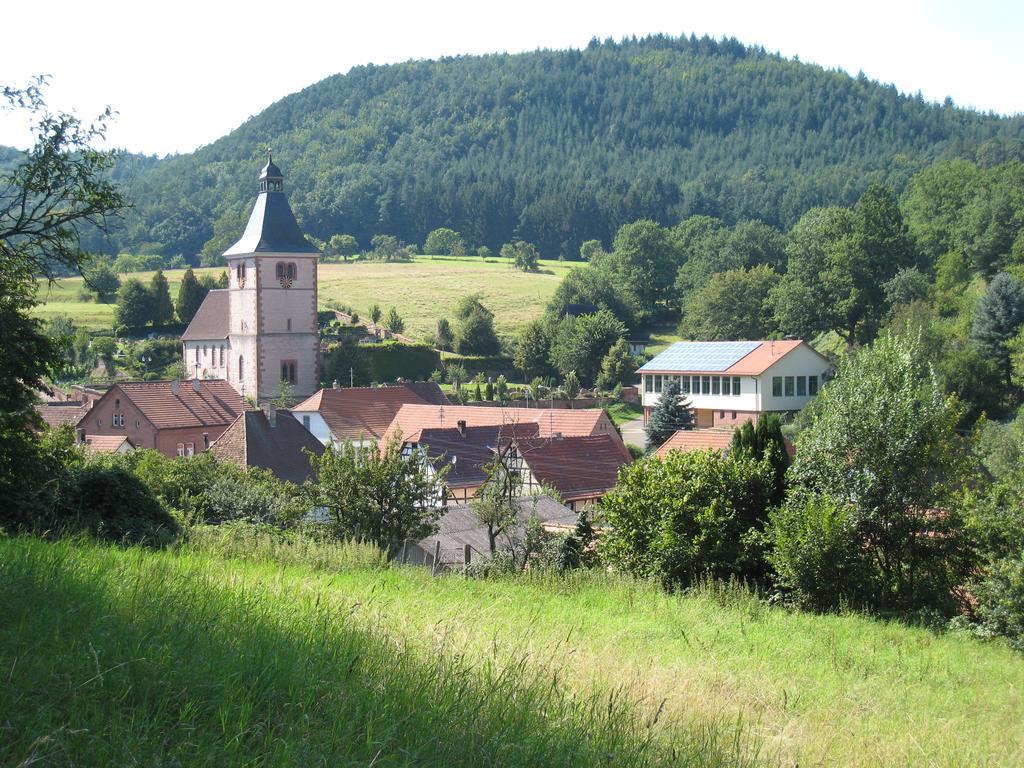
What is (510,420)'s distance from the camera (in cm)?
4734

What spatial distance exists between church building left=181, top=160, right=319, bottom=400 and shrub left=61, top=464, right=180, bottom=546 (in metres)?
56.9

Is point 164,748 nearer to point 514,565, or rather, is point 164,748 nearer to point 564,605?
point 564,605

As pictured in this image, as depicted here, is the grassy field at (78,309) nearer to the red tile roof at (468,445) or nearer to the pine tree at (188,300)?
the pine tree at (188,300)

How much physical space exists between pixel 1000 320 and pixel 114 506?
50.7m

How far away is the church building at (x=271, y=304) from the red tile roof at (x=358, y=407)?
1345 cm

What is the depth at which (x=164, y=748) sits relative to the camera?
14.4 ft

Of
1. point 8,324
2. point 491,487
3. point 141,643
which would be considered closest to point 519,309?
point 491,487

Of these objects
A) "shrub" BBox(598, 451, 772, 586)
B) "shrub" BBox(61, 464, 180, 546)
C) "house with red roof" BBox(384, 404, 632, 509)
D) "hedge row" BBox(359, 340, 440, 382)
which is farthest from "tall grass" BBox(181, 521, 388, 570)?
"hedge row" BBox(359, 340, 440, 382)

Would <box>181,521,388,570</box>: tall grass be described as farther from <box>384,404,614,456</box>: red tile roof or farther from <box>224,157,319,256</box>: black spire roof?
<box>224,157,319,256</box>: black spire roof

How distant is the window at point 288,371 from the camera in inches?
2815

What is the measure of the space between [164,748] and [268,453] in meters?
38.7

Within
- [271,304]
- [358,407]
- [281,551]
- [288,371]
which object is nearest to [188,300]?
[271,304]

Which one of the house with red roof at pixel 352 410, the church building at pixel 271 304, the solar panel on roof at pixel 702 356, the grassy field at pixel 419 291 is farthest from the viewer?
the grassy field at pixel 419 291

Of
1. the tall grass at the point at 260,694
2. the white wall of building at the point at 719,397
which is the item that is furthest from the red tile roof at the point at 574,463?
the tall grass at the point at 260,694
